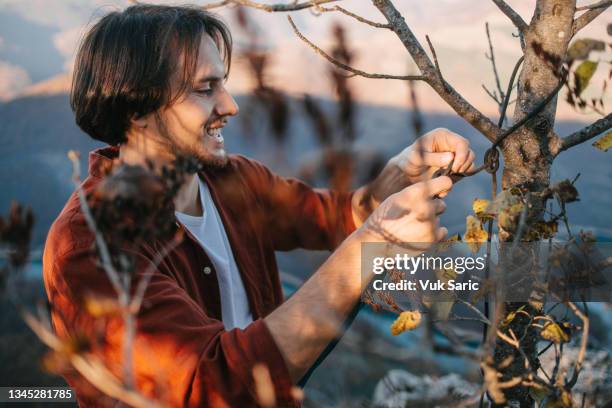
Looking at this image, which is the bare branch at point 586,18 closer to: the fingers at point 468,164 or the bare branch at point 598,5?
the bare branch at point 598,5

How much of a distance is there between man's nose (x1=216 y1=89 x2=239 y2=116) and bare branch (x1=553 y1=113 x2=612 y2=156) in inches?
37.2

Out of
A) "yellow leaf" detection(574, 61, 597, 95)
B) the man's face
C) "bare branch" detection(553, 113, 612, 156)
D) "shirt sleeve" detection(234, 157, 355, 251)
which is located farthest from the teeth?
"yellow leaf" detection(574, 61, 597, 95)

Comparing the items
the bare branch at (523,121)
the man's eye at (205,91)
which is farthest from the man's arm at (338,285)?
the man's eye at (205,91)

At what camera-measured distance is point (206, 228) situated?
2.01m

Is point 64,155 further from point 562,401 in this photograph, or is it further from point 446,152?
point 562,401

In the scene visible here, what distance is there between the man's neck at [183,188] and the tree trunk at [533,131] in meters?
1.00

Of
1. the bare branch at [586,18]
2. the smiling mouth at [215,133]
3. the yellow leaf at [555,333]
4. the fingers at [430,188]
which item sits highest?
the bare branch at [586,18]

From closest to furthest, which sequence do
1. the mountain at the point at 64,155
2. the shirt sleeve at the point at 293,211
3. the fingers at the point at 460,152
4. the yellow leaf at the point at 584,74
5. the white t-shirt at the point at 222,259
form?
the yellow leaf at the point at 584,74 < the fingers at the point at 460,152 < the white t-shirt at the point at 222,259 < the shirt sleeve at the point at 293,211 < the mountain at the point at 64,155

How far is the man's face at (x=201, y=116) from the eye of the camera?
1.74 metres

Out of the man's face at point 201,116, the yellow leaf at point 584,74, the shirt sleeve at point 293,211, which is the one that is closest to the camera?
the yellow leaf at point 584,74

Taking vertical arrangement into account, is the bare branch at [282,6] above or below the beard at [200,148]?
above

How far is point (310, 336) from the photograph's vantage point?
4.10ft

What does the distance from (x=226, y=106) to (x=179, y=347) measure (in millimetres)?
806

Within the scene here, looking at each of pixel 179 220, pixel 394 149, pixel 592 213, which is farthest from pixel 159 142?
pixel 592 213
